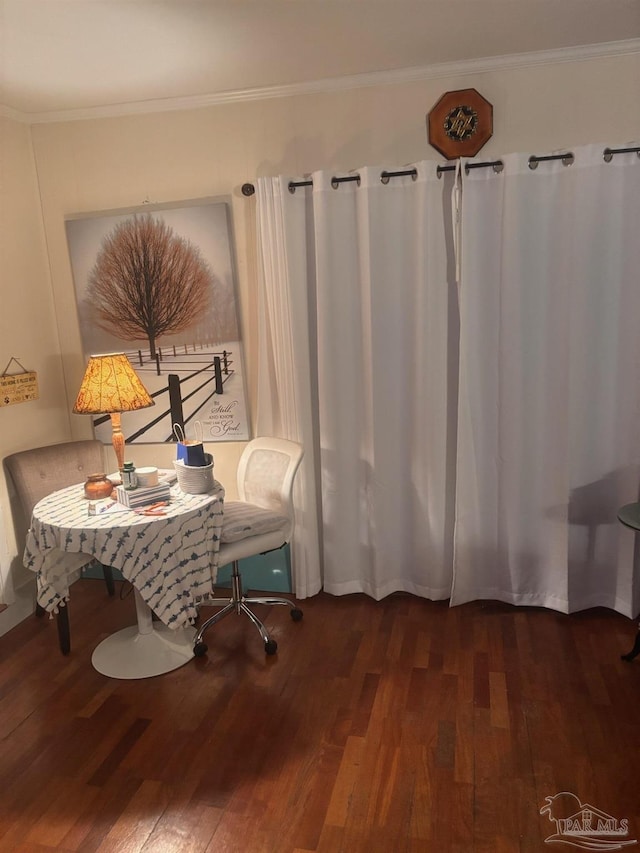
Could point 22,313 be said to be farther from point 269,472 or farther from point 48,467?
point 269,472

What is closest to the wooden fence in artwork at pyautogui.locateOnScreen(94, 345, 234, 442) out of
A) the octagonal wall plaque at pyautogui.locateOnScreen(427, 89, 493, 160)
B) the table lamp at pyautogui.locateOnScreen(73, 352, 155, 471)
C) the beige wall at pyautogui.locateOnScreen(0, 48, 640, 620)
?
the beige wall at pyautogui.locateOnScreen(0, 48, 640, 620)

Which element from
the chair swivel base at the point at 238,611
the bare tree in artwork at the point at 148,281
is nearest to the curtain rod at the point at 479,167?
the bare tree in artwork at the point at 148,281

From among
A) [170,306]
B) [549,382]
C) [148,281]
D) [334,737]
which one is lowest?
[334,737]

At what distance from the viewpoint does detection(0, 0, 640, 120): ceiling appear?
2277 millimetres

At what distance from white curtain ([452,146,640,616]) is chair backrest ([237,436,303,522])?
84 centimetres

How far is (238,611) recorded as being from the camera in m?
A: 3.09

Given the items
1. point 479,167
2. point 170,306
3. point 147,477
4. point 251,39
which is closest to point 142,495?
point 147,477

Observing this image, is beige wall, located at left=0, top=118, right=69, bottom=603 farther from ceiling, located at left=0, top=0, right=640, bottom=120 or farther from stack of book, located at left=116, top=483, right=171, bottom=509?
stack of book, located at left=116, top=483, right=171, bottom=509

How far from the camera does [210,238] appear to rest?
129 inches

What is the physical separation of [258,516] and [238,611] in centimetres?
53

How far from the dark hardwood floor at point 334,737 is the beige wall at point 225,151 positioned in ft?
3.95

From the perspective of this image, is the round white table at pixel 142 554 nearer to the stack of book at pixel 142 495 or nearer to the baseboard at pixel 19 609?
the stack of book at pixel 142 495

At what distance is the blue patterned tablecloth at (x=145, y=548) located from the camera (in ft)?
8.26

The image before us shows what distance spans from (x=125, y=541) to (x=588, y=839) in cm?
187
